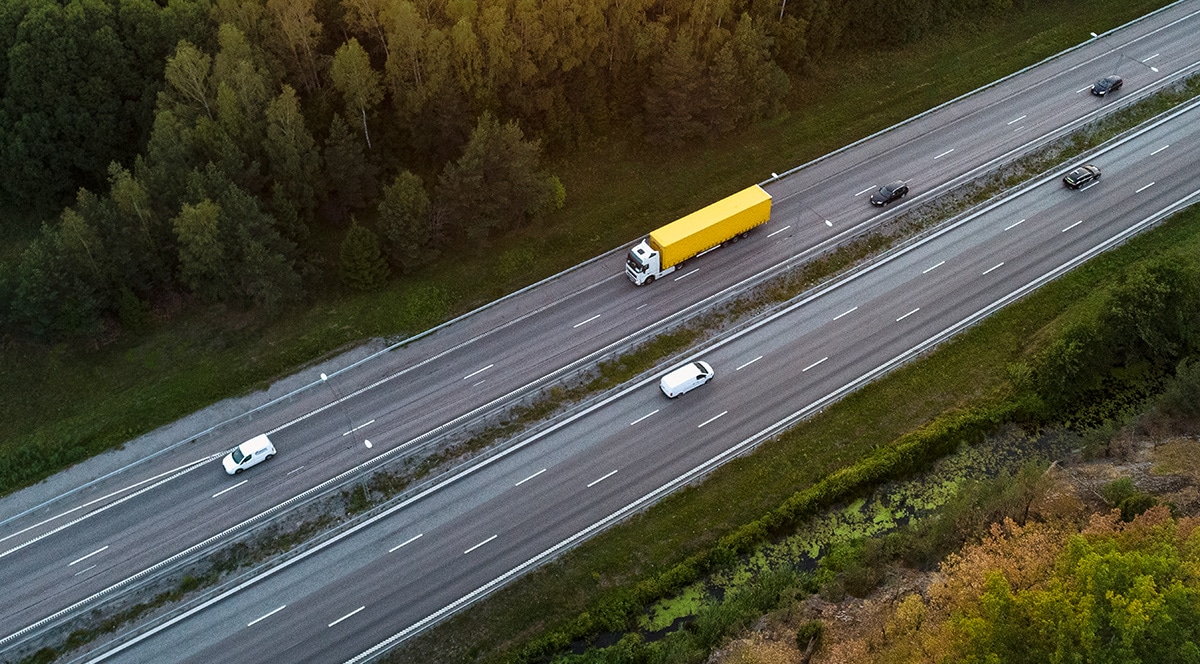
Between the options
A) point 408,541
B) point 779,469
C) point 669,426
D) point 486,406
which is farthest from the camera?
point 486,406

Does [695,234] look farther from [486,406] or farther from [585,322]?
[486,406]

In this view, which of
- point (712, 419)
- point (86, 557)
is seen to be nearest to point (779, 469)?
point (712, 419)

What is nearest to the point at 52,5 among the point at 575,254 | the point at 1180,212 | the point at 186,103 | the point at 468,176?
the point at 186,103

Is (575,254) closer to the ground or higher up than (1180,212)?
higher up

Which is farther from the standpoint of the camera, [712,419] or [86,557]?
[712,419]

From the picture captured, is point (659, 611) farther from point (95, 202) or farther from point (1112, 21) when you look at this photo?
point (1112, 21)
